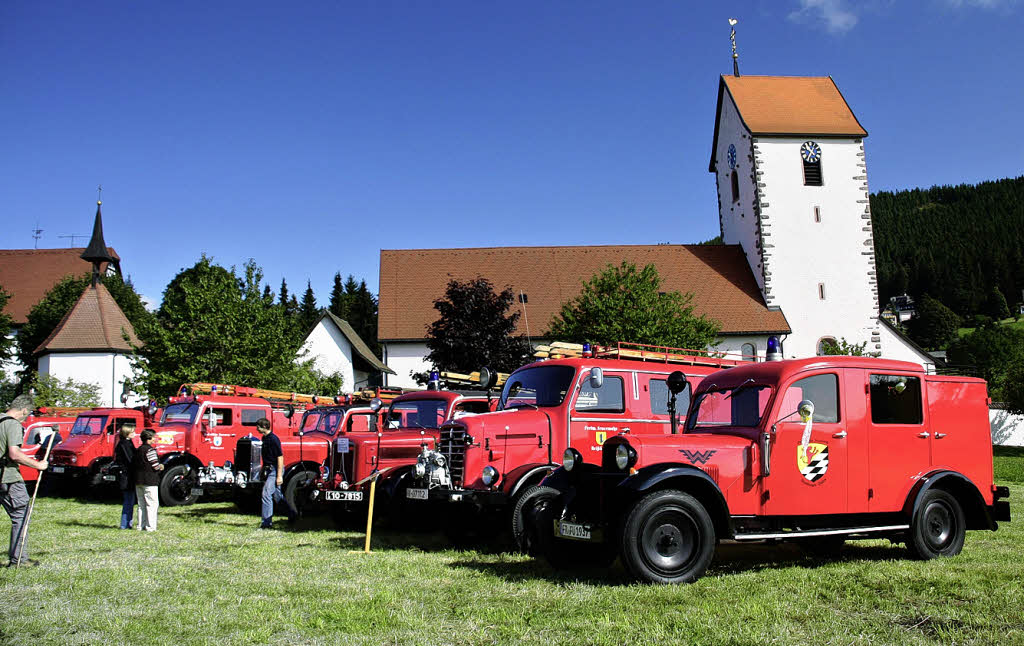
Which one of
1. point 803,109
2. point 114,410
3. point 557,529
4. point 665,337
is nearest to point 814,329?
point 803,109

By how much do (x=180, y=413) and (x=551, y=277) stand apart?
1148 inches

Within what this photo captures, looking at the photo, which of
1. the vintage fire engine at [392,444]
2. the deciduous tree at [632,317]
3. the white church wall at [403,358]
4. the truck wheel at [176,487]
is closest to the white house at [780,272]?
the white church wall at [403,358]

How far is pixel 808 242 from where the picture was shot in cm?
4384

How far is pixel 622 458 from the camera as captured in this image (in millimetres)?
7180

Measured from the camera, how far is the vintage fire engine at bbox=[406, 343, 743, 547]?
9.51m

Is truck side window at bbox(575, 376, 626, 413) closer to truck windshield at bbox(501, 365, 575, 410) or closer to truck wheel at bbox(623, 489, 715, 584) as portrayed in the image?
truck windshield at bbox(501, 365, 575, 410)

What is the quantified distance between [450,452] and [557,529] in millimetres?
3103

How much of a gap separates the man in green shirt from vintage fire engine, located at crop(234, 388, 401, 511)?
4323 millimetres

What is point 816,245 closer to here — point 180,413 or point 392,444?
point 180,413

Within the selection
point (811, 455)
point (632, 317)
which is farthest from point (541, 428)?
point (632, 317)

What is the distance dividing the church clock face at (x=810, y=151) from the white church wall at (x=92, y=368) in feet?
139

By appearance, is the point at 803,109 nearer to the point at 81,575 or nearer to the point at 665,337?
the point at 665,337

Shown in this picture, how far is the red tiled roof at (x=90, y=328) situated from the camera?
51.9m

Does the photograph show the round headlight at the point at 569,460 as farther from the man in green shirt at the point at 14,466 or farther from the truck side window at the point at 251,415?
the truck side window at the point at 251,415
